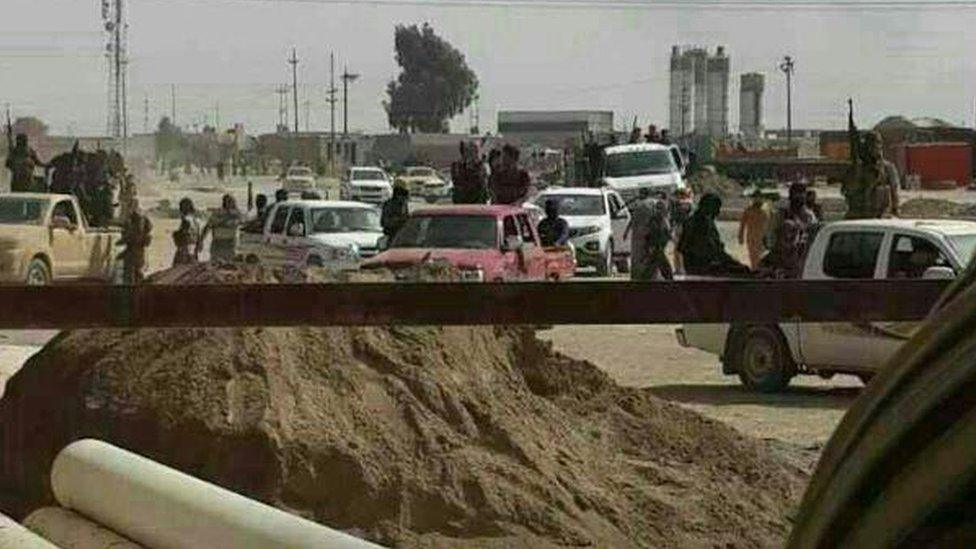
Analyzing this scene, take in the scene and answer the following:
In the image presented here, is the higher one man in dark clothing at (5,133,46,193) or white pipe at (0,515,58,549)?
man in dark clothing at (5,133,46,193)

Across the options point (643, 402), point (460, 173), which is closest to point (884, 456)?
point (643, 402)

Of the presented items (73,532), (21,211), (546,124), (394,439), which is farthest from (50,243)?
(546,124)

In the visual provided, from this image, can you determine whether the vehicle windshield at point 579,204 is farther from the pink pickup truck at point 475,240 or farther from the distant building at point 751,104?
the distant building at point 751,104

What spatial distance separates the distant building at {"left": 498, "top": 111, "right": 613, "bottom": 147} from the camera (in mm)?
103125

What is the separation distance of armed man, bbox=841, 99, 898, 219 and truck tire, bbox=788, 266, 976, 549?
60.1 ft

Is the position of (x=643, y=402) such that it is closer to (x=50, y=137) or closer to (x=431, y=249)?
(x=431, y=249)

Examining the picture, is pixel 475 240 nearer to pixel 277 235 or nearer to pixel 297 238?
pixel 297 238

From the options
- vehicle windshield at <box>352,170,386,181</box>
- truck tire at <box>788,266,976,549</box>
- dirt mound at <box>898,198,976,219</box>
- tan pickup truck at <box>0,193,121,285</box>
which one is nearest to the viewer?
truck tire at <box>788,266,976,549</box>

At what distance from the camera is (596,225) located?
98.5 ft

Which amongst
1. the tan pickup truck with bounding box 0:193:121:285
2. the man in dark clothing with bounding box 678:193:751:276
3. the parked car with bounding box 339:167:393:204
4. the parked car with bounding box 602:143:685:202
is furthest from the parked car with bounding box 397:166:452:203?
the man in dark clothing with bounding box 678:193:751:276

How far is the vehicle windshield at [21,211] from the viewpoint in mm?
23938

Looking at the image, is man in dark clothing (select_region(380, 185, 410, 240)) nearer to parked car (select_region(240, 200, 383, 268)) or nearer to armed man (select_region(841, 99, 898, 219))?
parked car (select_region(240, 200, 383, 268))

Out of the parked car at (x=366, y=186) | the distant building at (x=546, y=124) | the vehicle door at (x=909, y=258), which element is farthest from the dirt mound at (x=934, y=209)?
the distant building at (x=546, y=124)

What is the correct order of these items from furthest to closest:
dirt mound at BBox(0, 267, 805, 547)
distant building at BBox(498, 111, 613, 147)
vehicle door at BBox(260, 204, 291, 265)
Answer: distant building at BBox(498, 111, 613, 147) → vehicle door at BBox(260, 204, 291, 265) → dirt mound at BBox(0, 267, 805, 547)
